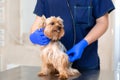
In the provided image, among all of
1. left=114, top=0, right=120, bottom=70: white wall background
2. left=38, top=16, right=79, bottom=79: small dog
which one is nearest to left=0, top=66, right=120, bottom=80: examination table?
left=38, top=16, right=79, bottom=79: small dog

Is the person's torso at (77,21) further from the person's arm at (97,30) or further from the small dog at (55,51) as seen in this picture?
the small dog at (55,51)

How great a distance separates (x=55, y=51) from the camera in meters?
1.23

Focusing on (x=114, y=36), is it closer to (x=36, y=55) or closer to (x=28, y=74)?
(x=36, y=55)

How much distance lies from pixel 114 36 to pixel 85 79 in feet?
3.25

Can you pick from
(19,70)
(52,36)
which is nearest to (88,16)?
(52,36)

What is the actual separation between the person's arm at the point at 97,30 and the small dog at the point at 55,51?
0.64 ft

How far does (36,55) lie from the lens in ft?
8.41

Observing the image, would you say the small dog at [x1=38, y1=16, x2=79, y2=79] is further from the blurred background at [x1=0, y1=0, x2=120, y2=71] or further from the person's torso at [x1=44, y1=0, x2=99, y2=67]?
the blurred background at [x1=0, y1=0, x2=120, y2=71]

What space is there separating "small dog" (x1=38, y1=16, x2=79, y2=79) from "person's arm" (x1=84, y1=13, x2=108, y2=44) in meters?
0.20

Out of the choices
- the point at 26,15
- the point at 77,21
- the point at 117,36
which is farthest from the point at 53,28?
the point at 26,15

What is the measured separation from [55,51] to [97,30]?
327 mm

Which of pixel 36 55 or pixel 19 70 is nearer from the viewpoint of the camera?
pixel 19 70

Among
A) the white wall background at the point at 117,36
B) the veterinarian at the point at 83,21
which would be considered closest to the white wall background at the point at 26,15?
the white wall background at the point at 117,36

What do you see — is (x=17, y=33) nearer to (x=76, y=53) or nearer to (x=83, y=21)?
(x=83, y=21)
